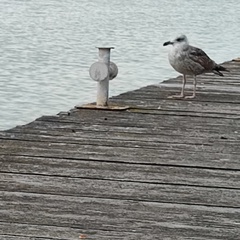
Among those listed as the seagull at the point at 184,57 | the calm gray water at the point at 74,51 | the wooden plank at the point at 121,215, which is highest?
the calm gray water at the point at 74,51

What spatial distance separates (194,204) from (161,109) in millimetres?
3522

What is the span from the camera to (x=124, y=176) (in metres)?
5.72

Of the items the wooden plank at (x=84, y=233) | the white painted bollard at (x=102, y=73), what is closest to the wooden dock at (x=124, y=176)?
the wooden plank at (x=84, y=233)

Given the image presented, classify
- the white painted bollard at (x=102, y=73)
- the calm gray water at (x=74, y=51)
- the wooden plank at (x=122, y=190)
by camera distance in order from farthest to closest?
the calm gray water at (x=74, y=51) < the white painted bollard at (x=102, y=73) < the wooden plank at (x=122, y=190)

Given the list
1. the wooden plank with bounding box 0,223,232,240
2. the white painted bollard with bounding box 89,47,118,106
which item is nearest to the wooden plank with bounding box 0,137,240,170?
the wooden plank with bounding box 0,223,232,240

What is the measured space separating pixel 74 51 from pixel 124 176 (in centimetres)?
1763

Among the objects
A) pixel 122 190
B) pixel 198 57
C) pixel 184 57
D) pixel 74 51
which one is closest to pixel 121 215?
pixel 122 190

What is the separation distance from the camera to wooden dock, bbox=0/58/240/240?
15.3ft

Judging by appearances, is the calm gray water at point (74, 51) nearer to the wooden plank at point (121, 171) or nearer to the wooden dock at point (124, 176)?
the wooden dock at point (124, 176)

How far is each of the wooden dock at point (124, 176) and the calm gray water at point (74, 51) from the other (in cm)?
443

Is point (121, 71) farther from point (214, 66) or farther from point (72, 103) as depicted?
point (214, 66)

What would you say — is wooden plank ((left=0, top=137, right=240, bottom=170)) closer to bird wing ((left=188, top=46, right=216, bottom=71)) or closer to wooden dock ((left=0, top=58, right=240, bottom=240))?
wooden dock ((left=0, top=58, right=240, bottom=240))

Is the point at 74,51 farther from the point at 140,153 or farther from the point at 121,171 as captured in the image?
the point at 121,171

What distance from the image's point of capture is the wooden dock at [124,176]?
4668 millimetres
